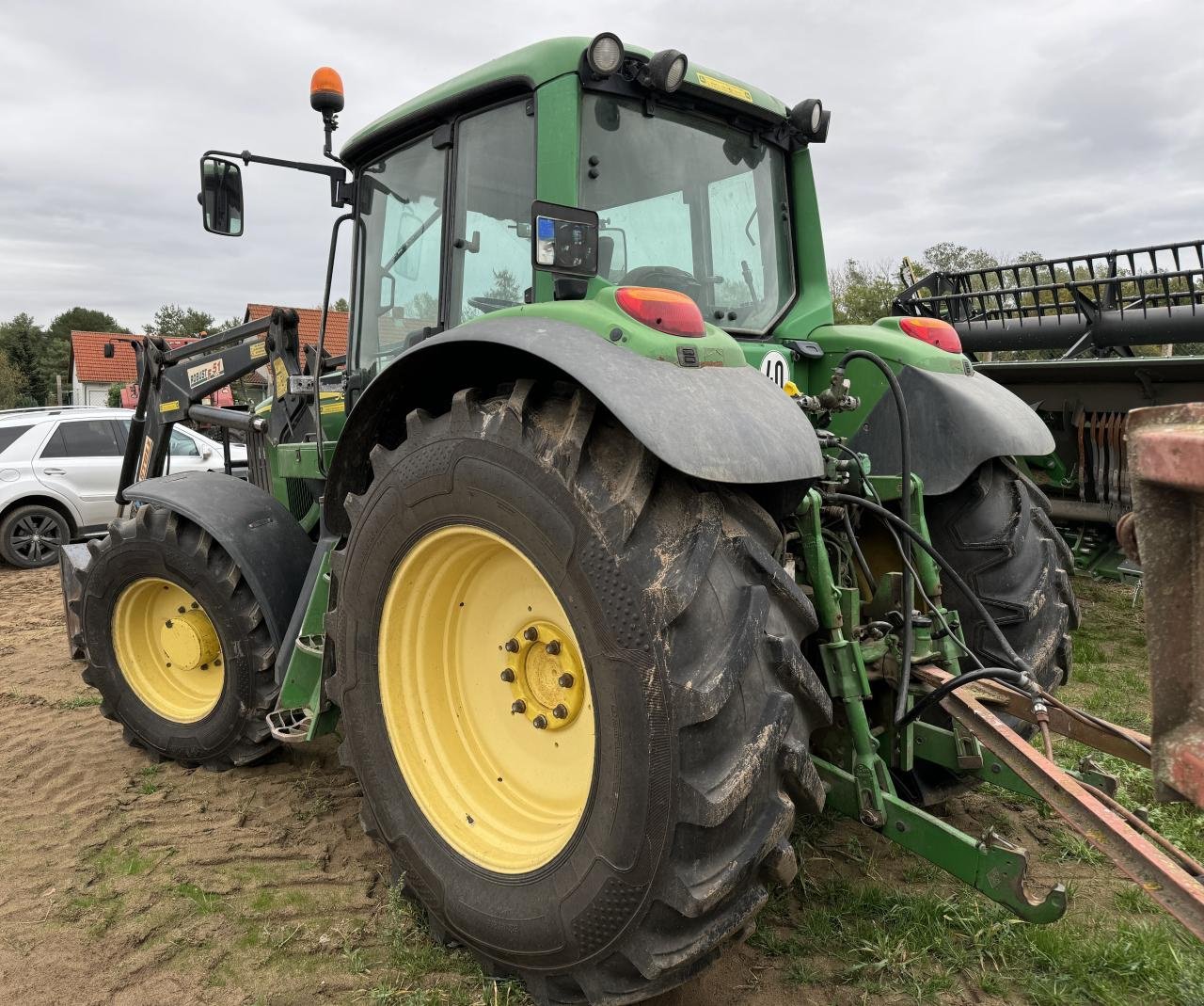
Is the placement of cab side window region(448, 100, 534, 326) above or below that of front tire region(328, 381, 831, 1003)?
above

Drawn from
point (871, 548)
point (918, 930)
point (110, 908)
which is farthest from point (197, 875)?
point (871, 548)

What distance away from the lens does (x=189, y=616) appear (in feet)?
11.9

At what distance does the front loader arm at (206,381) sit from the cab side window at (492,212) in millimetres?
1173

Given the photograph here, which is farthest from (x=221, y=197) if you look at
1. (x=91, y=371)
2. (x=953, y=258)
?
(x=91, y=371)

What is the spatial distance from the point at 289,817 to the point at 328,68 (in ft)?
8.71

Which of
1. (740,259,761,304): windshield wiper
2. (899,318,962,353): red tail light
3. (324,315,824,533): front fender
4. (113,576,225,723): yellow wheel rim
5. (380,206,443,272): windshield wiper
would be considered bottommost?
(113,576,225,723): yellow wheel rim

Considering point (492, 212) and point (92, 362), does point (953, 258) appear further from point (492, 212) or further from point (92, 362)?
point (92, 362)

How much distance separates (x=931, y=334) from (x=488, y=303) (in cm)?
157

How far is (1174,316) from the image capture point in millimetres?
6133

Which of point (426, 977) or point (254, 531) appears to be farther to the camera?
point (254, 531)

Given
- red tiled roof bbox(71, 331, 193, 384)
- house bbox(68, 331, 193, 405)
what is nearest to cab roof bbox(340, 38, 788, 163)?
house bbox(68, 331, 193, 405)

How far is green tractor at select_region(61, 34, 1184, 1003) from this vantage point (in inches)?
71.6

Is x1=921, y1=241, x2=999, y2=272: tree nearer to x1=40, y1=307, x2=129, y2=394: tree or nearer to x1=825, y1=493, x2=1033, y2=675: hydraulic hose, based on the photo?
x1=825, y1=493, x2=1033, y2=675: hydraulic hose

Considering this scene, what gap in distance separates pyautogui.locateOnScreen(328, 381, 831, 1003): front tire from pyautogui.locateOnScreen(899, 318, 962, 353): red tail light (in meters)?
1.53
